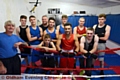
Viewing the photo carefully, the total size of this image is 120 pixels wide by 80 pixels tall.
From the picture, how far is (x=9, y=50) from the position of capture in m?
2.41

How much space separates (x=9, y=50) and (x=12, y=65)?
9.3 inches

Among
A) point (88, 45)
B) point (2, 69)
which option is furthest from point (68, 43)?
point (2, 69)

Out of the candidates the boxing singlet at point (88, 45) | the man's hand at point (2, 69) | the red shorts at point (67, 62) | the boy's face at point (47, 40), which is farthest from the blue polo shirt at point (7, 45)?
the boxing singlet at point (88, 45)

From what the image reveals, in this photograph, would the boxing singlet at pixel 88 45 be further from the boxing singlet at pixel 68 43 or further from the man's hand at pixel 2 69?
the man's hand at pixel 2 69

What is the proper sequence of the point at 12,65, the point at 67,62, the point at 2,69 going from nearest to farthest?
the point at 2,69 < the point at 12,65 < the point at 67,62

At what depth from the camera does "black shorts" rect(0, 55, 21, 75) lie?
2.42 meters

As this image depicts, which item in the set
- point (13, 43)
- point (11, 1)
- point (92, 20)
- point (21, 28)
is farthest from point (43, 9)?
point (13, 43)

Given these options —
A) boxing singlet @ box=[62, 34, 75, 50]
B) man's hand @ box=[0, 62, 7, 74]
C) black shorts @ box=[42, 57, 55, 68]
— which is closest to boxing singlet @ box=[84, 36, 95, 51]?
boxing singlet @ box=[62, 34, 75, 50]

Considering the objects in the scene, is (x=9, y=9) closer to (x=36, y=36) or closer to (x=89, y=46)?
(x=36, y=36)

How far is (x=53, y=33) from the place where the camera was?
3.12m

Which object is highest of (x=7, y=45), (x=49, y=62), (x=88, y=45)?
(x=7, y=45)

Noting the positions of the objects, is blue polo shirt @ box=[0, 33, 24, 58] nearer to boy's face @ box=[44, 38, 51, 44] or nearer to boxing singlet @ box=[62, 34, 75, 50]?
boy's face @ box=[44, 38, 51, 44]

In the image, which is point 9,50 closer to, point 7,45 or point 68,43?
point 7,45

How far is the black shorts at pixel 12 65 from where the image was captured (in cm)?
242
